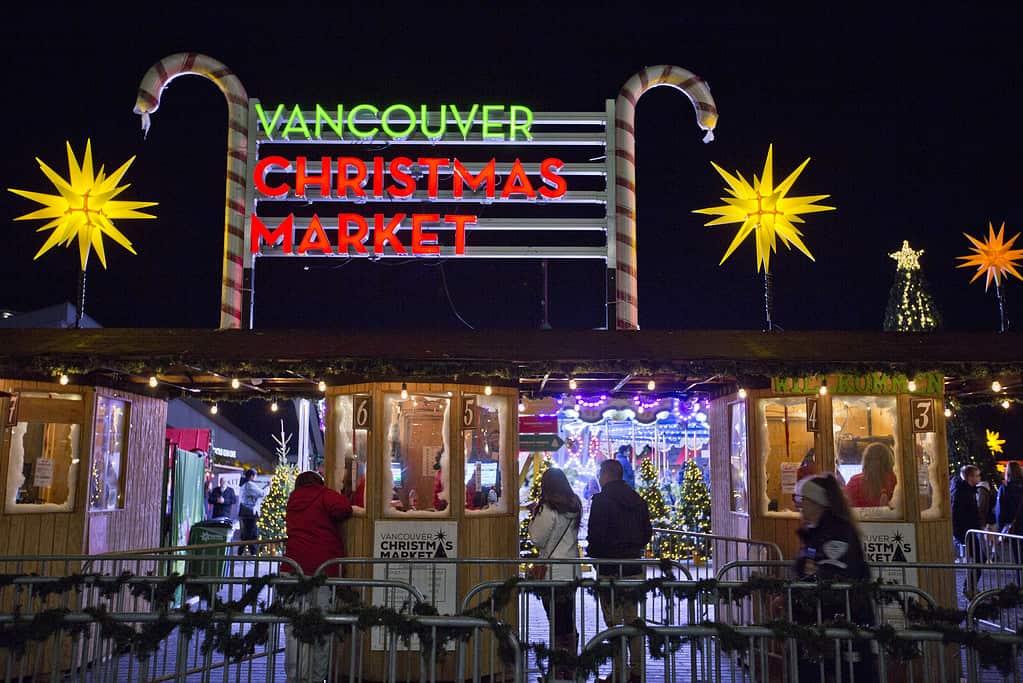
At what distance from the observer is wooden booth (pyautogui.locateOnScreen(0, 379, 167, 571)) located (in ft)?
30.2

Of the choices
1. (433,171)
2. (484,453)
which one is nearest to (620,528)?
(484,453)

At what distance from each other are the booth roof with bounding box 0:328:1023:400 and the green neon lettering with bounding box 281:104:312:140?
5.28m

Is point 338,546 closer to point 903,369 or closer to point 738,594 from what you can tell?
point 738,594

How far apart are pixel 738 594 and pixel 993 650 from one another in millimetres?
1928

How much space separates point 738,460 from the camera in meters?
10.7

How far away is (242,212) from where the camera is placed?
13156mm

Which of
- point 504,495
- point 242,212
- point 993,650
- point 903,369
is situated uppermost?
point 242,212

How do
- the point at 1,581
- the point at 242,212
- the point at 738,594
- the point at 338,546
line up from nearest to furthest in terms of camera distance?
the point at 1,581 < the point at 738,594 < the point at 338,546 < the point at 242,212

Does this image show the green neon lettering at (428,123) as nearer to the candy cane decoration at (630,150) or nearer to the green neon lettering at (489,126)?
the green neon lettering at (489,126)

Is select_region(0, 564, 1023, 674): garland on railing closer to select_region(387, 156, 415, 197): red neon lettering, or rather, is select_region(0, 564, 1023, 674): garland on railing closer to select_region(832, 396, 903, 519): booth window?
select_region(832, 396, 903, 519): booth window

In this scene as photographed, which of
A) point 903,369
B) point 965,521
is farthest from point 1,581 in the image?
point 965,521

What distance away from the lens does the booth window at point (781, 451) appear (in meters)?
10.1

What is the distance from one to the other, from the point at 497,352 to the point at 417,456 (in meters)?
1.44

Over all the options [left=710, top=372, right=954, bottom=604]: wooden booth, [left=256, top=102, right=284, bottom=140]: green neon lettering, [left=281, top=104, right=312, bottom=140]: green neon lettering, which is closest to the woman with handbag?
[left=710, top=372, right=954, bottom=604]: wooden booth
